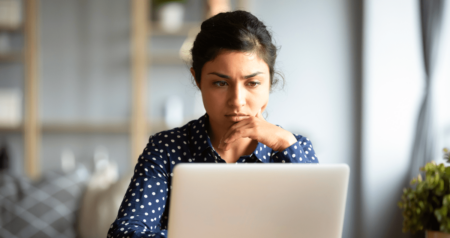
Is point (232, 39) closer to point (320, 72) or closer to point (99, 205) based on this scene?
point (99, 205)

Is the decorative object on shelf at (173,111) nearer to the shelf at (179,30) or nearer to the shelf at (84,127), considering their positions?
the shelf at (84,127)

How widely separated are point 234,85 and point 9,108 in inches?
106

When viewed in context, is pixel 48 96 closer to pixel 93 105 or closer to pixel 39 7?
pixel 93 105

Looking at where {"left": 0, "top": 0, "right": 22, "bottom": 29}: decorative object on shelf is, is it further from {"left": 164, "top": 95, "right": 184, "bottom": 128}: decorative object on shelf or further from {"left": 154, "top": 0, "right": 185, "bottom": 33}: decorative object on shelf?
{"left": 164, "top": 95, "right": 184, "bottom": 128}: decorative object on shelf

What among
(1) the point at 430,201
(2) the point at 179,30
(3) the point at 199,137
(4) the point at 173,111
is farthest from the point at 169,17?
(1) the point at 430,201

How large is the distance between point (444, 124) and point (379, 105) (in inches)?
21.7

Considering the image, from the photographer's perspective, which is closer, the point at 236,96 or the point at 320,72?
the point at 236,96

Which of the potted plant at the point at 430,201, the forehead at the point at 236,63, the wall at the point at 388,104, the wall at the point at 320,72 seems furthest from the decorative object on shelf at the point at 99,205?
the wall at the point at 388,104

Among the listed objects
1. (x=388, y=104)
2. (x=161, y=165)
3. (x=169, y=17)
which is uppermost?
(x=169, y=17)

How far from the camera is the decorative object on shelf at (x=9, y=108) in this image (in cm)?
303

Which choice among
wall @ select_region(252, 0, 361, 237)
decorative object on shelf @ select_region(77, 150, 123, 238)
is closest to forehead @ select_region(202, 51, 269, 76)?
decorative object on shelf @ select_region(77, 150, 123, 238)

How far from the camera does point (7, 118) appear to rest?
9.98ft

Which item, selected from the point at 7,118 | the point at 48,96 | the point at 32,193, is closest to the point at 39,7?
the point at 48,96

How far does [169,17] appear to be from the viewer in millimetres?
2971
